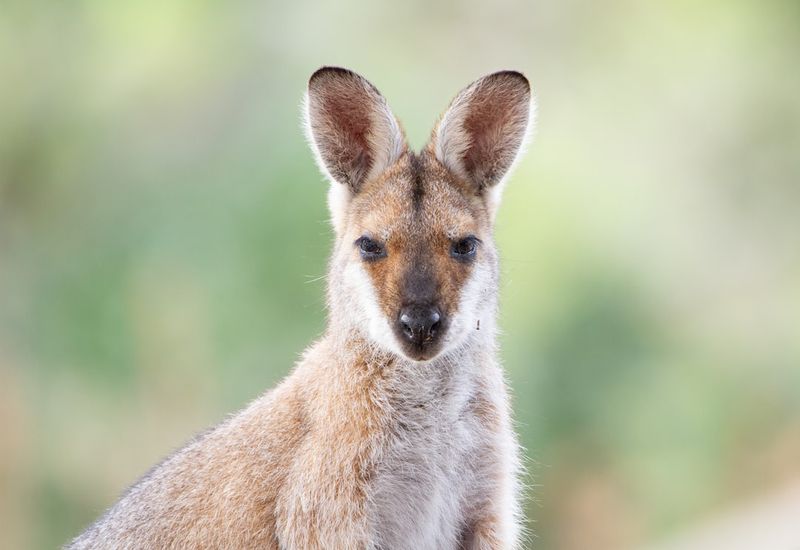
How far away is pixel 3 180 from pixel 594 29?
21.7 ft

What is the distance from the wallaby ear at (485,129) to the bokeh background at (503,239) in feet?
13.4

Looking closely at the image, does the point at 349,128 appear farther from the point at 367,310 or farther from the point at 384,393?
the point at 384,393

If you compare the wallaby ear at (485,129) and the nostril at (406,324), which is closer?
the nostril at (406,324)

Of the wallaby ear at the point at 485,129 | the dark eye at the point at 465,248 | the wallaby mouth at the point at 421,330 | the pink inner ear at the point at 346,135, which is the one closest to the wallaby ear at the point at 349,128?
the pink inner ear at the point at 346,135

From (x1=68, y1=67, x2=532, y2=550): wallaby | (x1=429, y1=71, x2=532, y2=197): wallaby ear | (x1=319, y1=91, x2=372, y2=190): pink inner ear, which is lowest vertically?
(x1=68, y1=67, x2=532, y2=550): wallaby

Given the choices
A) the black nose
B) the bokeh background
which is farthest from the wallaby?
the bokeh background

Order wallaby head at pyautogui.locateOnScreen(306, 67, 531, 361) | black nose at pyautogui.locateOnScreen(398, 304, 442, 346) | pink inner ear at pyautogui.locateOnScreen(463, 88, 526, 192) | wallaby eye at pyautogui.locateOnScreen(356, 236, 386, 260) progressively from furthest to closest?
pink inner ear at pyautogui.locateOnScreen(463, 88, 526, 192), wallaby eye at pyautogui.locateOnScreen(356, 236, 386, 260), wallaby head at pyautogui.locateOnScreen(306, 67, 531, 361), black nose at pyautogui.locateOnScreen(398, 304, 442, 346)

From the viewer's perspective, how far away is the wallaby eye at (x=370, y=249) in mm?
4832

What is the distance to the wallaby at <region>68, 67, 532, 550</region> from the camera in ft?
15.6

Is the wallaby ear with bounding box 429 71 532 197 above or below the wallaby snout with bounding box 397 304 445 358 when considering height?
above

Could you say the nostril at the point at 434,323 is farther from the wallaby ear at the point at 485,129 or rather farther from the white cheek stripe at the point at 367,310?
the wallaby ear at the point at 485,129

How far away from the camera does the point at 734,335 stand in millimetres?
11312

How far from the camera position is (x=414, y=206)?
16.1 ft

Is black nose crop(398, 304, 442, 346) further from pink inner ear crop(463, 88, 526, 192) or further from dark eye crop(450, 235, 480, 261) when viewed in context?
pink inner ear crop(463, 88, 526, 192)
